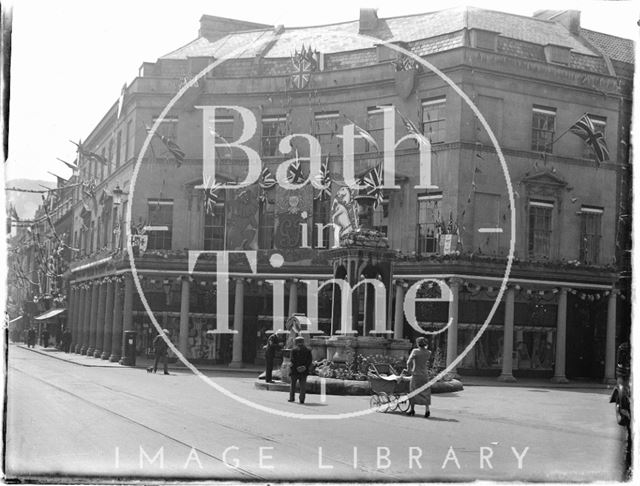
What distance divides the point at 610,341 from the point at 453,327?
7661 millimetres

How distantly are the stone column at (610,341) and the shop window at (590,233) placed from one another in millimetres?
1840

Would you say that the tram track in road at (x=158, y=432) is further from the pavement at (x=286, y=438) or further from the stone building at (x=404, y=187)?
the stone building at (x=404, y=187)

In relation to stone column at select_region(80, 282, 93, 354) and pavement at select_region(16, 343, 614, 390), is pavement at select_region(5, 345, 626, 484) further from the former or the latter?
stone column at select_region(80, 282, 93, 354)

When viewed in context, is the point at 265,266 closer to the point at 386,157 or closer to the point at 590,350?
the point at 386,157

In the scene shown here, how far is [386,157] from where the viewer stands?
39.8 meters

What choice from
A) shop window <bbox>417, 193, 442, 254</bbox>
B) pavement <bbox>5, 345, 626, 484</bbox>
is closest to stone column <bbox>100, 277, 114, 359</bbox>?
shop window <bbox>417, 193, 442, 254</bbox>

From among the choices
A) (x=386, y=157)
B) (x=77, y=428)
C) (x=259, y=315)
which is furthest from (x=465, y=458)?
(x=259, y=315)

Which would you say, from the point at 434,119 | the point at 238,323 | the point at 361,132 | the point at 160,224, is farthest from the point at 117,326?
the point at 434,119

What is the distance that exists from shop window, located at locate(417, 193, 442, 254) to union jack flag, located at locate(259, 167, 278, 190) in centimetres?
749

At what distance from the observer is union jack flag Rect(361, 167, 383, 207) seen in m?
39.1

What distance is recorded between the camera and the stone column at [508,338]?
1449 inches

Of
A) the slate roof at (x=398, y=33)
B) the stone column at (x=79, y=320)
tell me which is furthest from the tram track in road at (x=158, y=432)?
the stone column at (x=79, y=320)

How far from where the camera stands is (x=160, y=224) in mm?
43031

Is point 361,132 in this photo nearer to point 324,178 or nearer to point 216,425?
point 324,178
